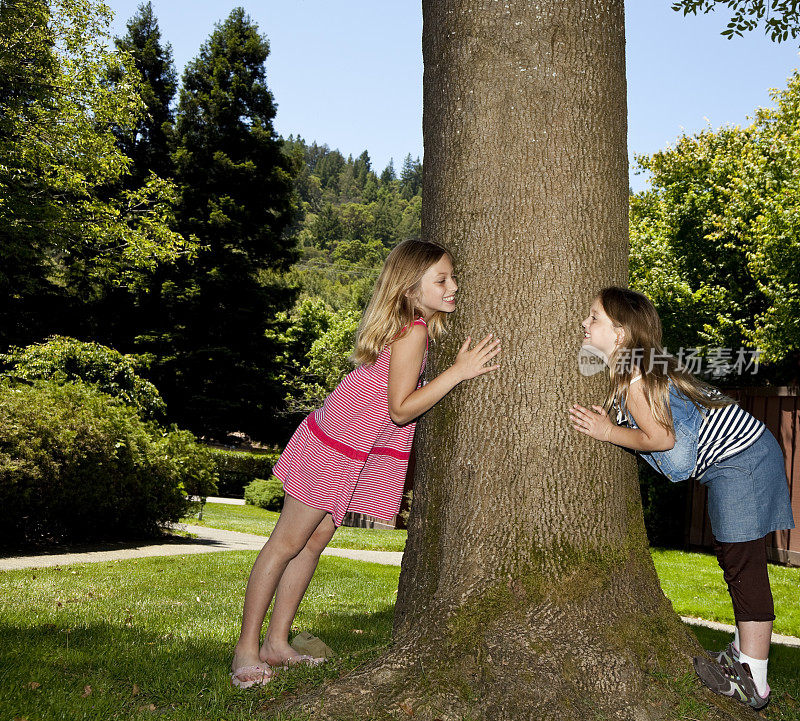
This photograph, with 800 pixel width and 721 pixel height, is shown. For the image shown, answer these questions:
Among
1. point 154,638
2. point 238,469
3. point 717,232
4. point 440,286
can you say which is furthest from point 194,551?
point 717,232

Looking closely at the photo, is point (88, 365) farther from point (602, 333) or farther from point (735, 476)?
point (735, 476)

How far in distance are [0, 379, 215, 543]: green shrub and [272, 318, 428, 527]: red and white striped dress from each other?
267 inches

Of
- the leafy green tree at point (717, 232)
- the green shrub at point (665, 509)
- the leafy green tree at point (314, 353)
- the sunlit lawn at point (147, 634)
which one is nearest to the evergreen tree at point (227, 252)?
the leafy green tree at point (314, 353)

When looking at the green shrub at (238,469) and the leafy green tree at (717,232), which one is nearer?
the leafy green tree at (717,232)

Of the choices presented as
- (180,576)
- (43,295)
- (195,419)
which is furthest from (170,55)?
(180,576)

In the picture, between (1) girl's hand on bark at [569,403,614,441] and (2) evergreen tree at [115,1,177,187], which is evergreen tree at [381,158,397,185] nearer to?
(2) evergreen tree at [115,1,177,187]

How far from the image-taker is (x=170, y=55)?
3450 centimetres

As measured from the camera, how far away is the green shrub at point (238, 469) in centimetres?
2780

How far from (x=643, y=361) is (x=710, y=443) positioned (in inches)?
17.9

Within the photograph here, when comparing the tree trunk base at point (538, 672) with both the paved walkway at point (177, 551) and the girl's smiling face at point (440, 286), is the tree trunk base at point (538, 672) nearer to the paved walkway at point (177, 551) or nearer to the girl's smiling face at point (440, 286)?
the girl's smiling face at point (440, 286)

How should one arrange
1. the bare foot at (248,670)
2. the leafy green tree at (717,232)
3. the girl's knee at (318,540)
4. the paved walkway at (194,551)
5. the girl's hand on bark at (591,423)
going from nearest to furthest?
the girl's hand on bark at (591,423) < the bare foot at (248,670) < the girl's knee at (318,540) < the paved walkway at (194,551) < the leafy green tree at (717,232)

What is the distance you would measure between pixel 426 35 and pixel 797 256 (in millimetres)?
14527

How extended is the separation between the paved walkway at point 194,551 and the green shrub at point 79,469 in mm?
533

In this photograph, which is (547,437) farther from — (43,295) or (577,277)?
(43,295)
